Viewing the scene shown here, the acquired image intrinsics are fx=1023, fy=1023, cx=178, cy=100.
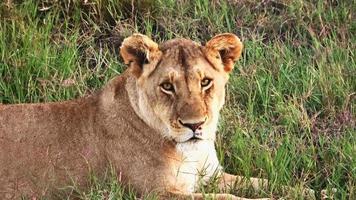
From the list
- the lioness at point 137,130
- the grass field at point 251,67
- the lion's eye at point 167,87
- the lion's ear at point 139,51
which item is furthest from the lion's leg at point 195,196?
the lion's ear at point 139,51

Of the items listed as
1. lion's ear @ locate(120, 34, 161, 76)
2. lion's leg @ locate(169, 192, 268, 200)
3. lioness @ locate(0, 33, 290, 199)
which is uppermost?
lion's ear @ locate(120, 34, 161, 76)

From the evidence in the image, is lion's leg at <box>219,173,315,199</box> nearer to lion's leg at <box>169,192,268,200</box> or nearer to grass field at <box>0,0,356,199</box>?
grass field at <box>0,0,356,199</box>

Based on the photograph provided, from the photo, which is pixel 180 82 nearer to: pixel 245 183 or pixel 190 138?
pixel 190 138

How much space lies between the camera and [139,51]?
13.5 ft

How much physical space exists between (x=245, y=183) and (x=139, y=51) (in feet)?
2.43

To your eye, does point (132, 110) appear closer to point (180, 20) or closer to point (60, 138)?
point (60, 138)

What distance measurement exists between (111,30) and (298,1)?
3.57 ft

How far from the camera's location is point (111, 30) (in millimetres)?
5688

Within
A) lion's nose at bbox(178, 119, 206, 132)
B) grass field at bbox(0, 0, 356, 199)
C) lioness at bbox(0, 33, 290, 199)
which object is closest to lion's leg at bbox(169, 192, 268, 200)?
lioness at bbox(0, 33, 290, 199)

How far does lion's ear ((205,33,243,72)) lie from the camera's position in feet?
13.6

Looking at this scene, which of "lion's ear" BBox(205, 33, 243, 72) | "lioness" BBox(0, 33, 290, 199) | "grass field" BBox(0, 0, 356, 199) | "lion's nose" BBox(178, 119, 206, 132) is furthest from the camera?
"grass field" BBox(0, 0, 356, 199)

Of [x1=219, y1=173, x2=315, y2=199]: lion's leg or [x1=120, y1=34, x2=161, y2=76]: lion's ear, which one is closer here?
[x1=120, y1=34, x2=161, y2=76]: lion's ear

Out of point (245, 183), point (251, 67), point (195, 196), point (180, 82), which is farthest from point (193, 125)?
point (251, 67)

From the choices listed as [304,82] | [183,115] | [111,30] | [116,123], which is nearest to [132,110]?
[116,123]
